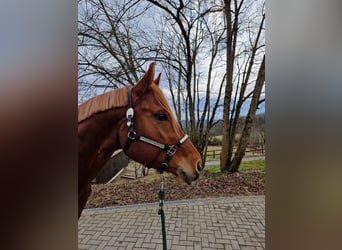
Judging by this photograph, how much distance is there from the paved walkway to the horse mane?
1098mm

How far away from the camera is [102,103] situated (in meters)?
1.83

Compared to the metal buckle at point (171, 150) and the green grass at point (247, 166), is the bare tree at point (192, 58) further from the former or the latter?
the metal buckle at point (171, 150)

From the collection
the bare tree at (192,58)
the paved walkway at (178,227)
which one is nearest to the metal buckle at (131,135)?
the bare tree at (192,58)

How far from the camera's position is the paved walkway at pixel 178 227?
2.23m

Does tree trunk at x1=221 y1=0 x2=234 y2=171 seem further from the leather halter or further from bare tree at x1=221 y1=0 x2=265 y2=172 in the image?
the leather halter

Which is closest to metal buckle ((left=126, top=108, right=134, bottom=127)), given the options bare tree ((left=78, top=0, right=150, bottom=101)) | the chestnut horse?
the chestnut horse

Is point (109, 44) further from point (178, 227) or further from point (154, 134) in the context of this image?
point (178, 227)

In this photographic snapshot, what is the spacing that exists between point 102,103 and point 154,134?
509mm

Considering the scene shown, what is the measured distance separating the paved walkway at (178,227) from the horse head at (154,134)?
0.74m
